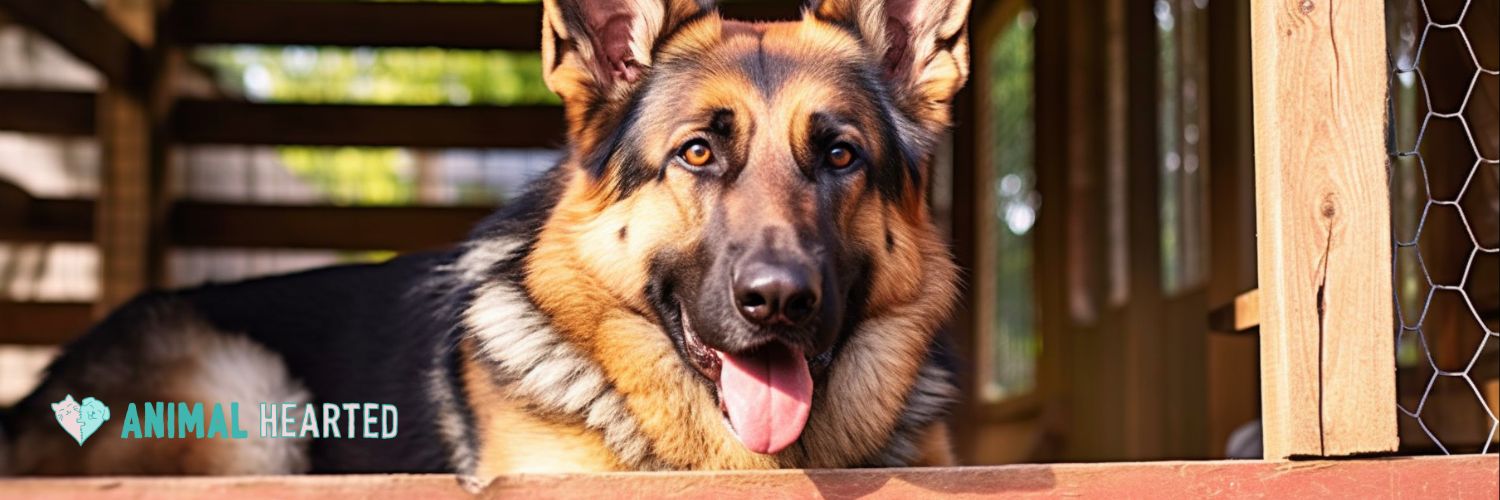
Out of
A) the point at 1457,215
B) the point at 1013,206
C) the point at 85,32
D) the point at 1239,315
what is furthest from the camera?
the point at 1013,206

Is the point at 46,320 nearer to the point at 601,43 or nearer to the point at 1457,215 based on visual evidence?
the point at 601,43

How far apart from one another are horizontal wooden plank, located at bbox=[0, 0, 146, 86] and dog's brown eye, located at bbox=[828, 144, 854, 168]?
10.3ft

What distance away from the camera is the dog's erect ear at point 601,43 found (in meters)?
2.78

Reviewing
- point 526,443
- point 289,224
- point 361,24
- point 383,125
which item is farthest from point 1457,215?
point 289,224

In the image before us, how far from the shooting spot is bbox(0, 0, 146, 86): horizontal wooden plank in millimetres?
4523

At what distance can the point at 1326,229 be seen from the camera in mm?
2385

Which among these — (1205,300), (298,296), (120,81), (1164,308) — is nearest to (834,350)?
(298,296)

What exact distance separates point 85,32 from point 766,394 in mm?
3888

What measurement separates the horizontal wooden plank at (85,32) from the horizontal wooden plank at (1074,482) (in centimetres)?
322

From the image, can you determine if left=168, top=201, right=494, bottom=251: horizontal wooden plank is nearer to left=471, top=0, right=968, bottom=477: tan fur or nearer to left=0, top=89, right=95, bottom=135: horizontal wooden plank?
left=0, top=89, right=95, bottom=135: horizontal wooden plank

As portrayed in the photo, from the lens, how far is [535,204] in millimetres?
3096

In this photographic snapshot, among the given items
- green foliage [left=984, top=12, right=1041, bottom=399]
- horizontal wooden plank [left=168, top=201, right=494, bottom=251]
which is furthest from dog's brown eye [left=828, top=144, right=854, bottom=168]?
green foliage [left=984, top=12, right=1041, bottom=399]

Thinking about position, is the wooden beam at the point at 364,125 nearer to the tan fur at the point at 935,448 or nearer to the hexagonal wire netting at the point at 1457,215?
the tan fur at the point at 935,448

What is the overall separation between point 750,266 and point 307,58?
36.0ft
